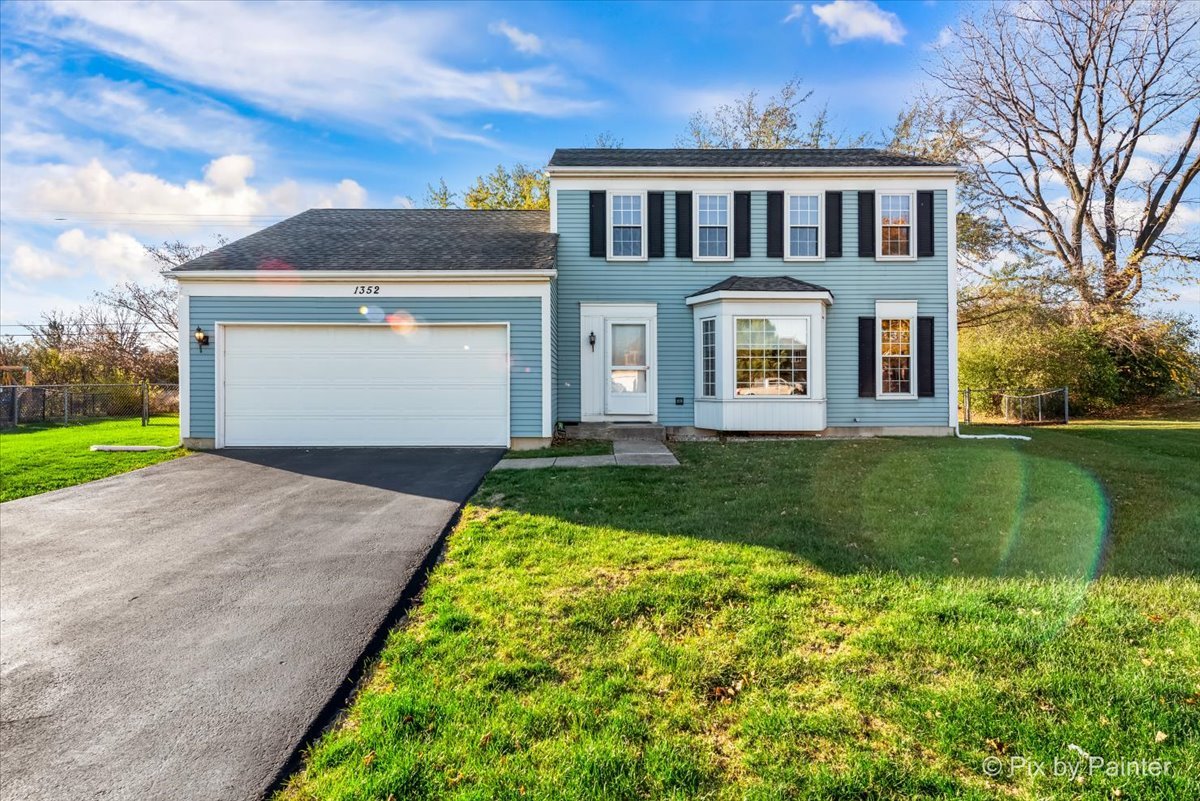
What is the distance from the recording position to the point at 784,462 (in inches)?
323

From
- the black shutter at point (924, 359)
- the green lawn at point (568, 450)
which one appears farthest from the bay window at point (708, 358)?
the black shutter at point (924, 359)

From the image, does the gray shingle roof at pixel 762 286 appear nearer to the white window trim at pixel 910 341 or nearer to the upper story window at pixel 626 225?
the white window trim at pixel 910 341

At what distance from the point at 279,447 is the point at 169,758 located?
8.87 m

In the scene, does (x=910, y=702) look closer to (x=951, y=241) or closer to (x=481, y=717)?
(x=481, y=717)

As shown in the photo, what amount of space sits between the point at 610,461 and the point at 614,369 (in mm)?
3969

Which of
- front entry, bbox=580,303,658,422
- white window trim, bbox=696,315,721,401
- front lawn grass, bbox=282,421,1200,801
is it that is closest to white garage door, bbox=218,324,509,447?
front entry, bbox=580,303,658,422

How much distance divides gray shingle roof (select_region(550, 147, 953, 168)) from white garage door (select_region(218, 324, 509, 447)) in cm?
501

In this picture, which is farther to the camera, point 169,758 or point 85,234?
point 85,234

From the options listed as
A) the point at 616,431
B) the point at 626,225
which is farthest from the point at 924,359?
the point at 626,225

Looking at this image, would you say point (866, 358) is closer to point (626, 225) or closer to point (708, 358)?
point (708, 358)

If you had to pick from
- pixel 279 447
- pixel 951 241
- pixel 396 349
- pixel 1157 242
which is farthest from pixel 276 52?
pixel 1157 242

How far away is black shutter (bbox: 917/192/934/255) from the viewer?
12.1 metres

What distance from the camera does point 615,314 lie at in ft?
39.5

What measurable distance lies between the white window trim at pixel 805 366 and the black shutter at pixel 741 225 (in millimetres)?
1731
